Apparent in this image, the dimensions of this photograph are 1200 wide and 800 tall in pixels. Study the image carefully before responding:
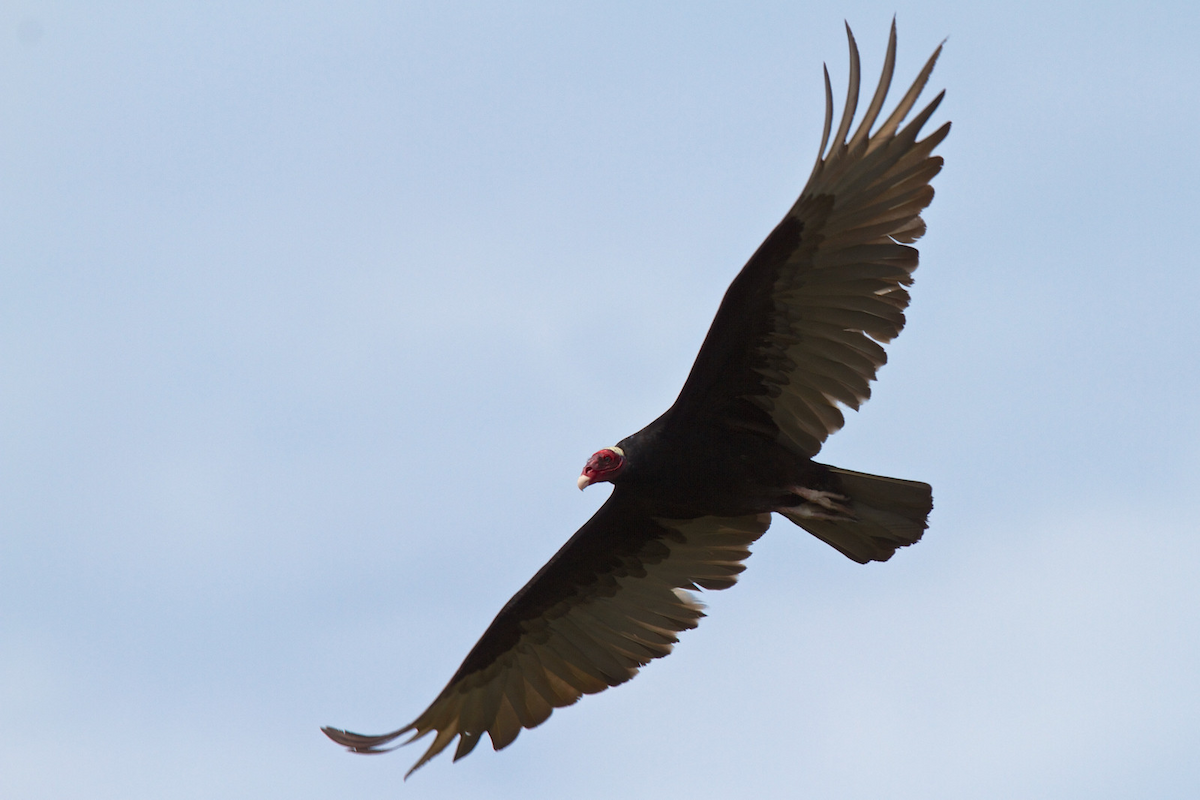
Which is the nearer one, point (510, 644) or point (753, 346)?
point (753, 346)

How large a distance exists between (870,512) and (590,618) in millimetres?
1756

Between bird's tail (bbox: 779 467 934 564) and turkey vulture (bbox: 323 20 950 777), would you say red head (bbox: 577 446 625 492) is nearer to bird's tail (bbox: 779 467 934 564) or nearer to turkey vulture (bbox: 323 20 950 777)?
turkey vulture (bbox: 323 20 950 777)

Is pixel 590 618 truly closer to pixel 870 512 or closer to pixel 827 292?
pixel 870 512

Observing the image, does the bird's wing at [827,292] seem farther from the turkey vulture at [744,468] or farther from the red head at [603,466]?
the red head at [603,466]

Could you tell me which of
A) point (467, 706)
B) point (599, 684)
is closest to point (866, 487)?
point (599, 684)

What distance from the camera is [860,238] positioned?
6.25 meters

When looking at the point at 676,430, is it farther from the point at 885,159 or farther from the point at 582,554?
the point at 885,159

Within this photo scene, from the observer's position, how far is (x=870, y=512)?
6.73 m

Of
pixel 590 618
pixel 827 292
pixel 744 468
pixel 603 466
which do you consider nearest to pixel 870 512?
pixel 744 468

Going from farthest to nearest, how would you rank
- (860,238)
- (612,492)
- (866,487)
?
(612,492) → (866,487) → (860,238)

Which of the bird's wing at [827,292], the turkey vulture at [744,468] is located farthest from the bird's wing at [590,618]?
the bird's wing at [827,292]

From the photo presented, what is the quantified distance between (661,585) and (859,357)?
1851mm

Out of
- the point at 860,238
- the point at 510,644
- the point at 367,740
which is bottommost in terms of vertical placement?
the point at 367,740

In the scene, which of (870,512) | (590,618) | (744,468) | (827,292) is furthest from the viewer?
(590,618)
